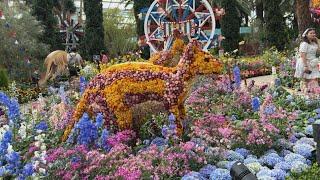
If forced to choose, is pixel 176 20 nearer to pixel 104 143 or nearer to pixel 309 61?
pixel 309 61

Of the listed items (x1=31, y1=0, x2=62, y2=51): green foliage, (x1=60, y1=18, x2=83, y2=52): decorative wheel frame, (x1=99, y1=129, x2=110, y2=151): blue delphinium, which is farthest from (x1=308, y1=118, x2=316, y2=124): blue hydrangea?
(x1=60, y1=18, x2=83, y2=52): decorative wheel frame

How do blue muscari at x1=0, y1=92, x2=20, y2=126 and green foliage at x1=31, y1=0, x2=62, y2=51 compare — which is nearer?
blue muscari at x1=0, y1=92, x2=20, y2=126

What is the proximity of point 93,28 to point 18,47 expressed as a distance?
5419 millimetres

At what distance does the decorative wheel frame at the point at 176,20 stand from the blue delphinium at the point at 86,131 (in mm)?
9546

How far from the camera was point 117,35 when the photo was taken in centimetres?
3422

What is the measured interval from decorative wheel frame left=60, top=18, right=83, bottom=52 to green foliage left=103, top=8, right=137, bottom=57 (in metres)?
1.96

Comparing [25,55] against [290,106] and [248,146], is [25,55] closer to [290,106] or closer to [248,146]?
[290,106]

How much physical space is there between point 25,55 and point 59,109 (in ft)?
44.0

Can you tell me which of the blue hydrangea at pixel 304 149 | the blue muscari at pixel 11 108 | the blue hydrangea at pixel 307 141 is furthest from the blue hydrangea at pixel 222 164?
the blue muscari at pixel 11 108

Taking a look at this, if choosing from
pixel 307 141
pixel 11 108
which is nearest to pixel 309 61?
pixel 307 141

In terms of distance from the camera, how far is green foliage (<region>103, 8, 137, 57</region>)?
33.1m

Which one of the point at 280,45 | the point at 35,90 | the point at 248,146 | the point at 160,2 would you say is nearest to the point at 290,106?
the point at 248,146

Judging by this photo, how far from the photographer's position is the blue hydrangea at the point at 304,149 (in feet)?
17.5

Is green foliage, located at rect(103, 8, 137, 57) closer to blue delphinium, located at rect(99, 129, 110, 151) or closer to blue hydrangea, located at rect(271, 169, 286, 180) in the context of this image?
blue delphinium, located at rect(99, 129, 110, 151)
